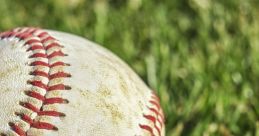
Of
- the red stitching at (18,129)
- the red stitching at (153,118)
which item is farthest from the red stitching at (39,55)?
the red stitching at (153,118)

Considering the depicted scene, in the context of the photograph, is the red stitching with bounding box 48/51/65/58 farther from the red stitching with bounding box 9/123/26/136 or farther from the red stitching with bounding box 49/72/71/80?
the red stitching with bounding box 9/123/26/136

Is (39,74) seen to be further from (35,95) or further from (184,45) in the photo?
(184,45)

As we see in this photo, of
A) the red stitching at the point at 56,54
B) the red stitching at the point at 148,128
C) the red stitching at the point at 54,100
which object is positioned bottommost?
the red stitching at the point at 54,100

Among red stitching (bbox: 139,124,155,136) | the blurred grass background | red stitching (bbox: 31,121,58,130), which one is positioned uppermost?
the blurred grass background

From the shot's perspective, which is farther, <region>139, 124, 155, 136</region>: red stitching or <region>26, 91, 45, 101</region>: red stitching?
<region>139, 124, 155, 136</region>: red stitching

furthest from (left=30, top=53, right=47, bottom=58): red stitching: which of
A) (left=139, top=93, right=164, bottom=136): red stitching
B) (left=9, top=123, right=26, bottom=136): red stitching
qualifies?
(left=139, top=93, right=164, bottom=136): red stitching

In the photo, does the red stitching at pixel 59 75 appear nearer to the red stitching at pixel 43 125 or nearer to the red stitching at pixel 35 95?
the red stitching at pixel 35 95

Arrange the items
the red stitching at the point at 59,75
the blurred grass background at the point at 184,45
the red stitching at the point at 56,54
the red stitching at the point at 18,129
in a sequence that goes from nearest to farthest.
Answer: the red stitching at the point at 18,129 < the red stitching at the point at 59,75 < the red stitching at the point at 56,54 < the blurred grass background at the point at 184,45

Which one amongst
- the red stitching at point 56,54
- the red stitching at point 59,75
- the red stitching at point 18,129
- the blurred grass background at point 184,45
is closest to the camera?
the red stitching at point 18,129
